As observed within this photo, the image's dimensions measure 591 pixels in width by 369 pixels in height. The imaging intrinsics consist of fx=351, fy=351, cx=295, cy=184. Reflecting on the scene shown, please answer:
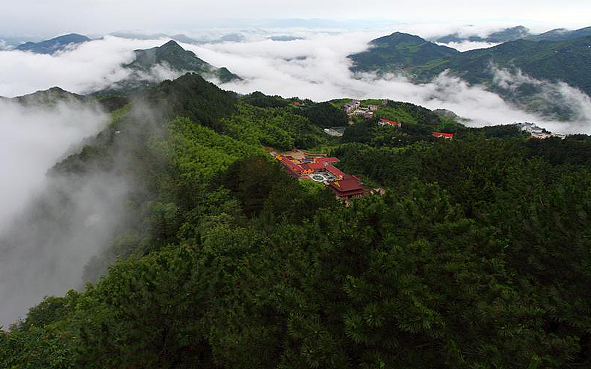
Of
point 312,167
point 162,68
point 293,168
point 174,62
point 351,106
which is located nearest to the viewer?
point 293,168

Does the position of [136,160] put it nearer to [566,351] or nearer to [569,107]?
[566,351]

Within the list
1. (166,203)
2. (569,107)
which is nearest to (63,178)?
(166,203)

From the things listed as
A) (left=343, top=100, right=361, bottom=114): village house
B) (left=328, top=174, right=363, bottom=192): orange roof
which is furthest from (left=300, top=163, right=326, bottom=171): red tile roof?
(left=343, top=100, right=361, bottom=114): village house

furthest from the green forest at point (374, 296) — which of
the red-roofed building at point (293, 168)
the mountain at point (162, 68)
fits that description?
the mountain at point (162, 68)

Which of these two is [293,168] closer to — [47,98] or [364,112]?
[47,98]

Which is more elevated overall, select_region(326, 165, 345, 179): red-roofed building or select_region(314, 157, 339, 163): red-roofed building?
select_region(326, 165, 345, 179): red-roofed building

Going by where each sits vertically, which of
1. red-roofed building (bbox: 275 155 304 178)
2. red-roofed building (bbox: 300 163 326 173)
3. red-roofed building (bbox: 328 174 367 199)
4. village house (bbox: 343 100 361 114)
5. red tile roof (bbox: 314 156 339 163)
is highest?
red-roofed building (bbox: 328 174 367 199)

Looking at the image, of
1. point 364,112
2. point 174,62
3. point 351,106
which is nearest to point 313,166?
point 364,112

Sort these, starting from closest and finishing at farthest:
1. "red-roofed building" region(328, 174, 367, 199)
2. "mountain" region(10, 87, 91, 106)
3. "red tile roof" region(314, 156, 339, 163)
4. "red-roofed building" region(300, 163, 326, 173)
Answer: "red-roofed building" region(328, 174, 367, 199) → "red-roofed building" region(300, 163, 326, 173) → "red tile roof" region(314, 156, 339, 163) → "mountain" region(10, 87, 91, 106)

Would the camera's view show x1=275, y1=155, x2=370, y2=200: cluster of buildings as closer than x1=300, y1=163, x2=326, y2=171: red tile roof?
Yes

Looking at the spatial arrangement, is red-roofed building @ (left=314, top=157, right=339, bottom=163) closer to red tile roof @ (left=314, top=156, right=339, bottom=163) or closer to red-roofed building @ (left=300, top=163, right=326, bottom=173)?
red tile roof @ (left=314, top=156, right=339, bottom=163)
